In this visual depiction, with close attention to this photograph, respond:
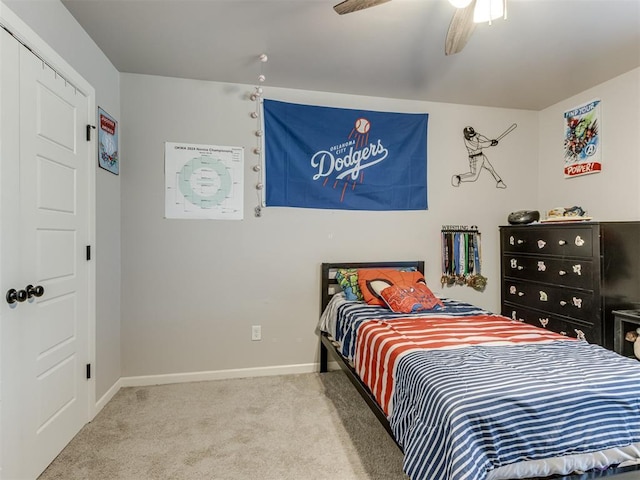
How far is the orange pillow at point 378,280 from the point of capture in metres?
2.76

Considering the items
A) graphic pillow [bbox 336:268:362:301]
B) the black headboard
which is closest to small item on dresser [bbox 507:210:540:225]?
the black headboard

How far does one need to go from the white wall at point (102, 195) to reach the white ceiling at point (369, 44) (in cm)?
11

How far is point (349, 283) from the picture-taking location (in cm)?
295

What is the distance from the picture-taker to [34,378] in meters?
1.71

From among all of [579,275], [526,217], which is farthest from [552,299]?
[526,217]

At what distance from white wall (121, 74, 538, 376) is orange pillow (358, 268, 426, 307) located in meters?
0.30

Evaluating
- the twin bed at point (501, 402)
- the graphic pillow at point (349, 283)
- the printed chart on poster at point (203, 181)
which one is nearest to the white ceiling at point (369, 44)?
the printed chart on poster at point (203, 181)

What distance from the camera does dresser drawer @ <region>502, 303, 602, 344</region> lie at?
8.52 feet

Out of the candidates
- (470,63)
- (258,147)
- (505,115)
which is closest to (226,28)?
(258,147)

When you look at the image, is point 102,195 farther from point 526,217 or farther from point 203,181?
point 526,217

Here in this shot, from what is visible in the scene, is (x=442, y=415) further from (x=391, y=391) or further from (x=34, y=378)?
(x=34, y=378)

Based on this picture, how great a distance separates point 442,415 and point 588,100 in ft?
10.6

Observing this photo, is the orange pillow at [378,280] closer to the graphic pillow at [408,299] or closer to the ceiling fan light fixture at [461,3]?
the graphic pillow at [408,299]

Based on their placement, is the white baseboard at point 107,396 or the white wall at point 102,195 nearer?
the white wall at point 102,195
